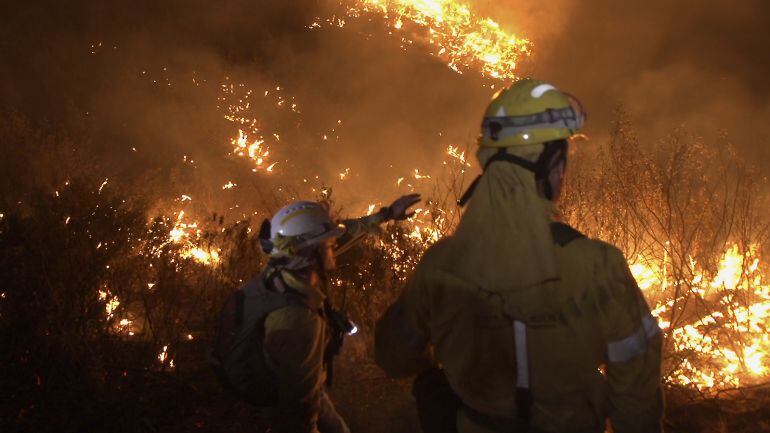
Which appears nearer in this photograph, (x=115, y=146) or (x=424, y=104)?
(x=115, y=146)

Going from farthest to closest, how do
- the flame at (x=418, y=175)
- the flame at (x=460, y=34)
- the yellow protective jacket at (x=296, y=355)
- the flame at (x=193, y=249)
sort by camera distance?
the flame at (x=460, y=34)
the flame at (x=418, y=175)
the flame at (x=193, y=249)
the yellow protective jacket at (x=296, y=355)

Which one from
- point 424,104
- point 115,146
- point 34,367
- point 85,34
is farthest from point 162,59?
point 34,367

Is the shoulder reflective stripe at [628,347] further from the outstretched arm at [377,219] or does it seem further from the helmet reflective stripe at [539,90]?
the outstretched arm at [377,219]

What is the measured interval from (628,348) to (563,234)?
14.7 inches

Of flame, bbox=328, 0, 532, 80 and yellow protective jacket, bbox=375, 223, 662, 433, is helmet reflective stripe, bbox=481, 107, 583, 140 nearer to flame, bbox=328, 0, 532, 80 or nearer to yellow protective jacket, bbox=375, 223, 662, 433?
yellow protective jacket, bbox=375, 223, 662, 433

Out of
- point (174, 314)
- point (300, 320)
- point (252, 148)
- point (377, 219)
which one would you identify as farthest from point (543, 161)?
point (252, 148)

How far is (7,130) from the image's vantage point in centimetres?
1280

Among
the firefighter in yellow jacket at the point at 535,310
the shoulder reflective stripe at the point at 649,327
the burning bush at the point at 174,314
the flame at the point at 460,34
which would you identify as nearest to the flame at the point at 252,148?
the flame at the point at 460,34

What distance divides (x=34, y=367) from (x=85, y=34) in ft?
68.6

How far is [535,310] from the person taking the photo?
1.43 m

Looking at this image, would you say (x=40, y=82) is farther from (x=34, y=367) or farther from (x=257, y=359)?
(x=257, y=359)

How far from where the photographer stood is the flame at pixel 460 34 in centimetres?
2494

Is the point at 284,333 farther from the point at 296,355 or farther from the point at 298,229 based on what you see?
the point at 298,229

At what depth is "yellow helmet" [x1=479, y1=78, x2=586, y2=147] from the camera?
5.33 ft
